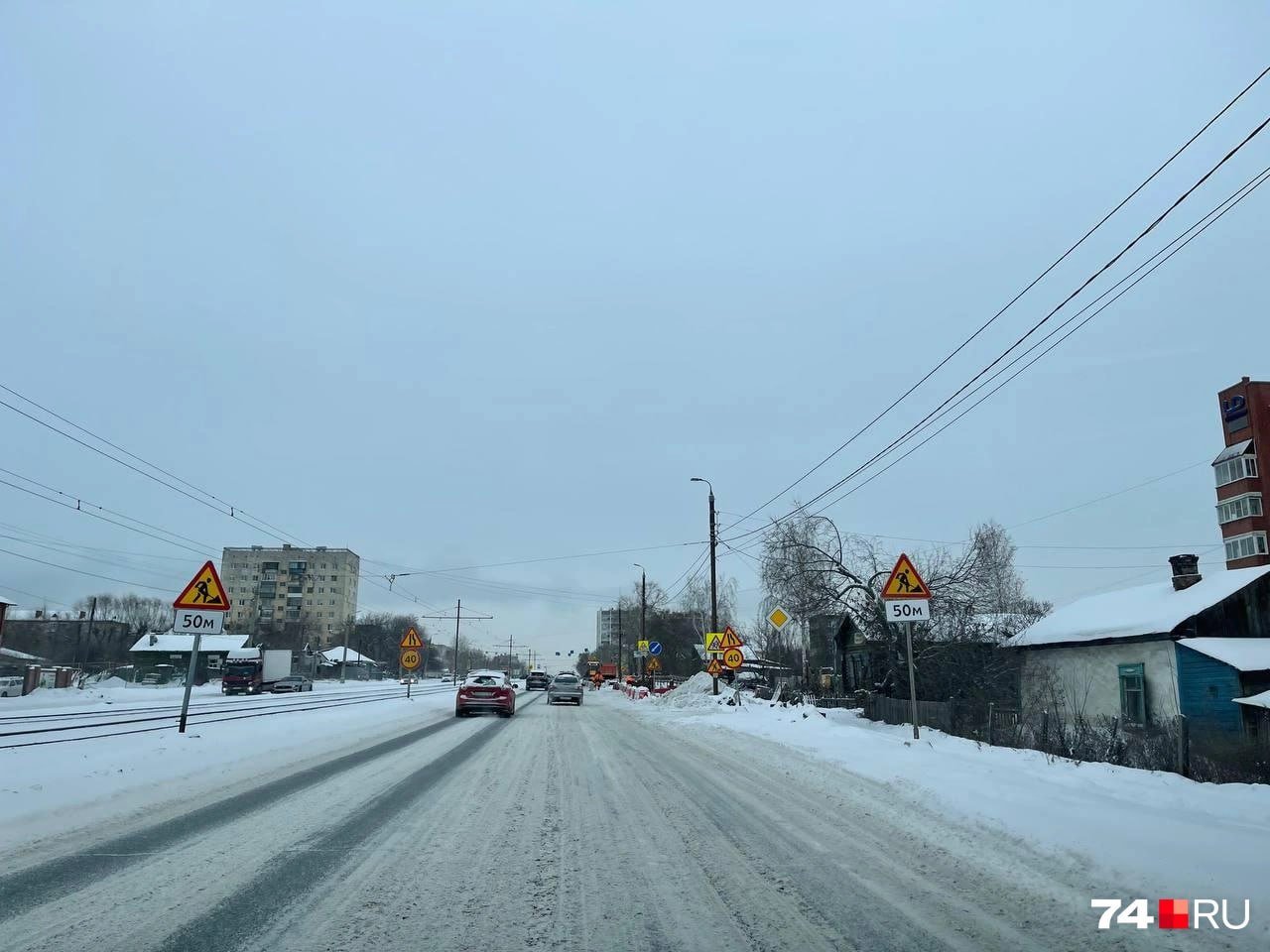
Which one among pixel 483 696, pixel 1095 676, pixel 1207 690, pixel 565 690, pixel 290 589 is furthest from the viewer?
pixel 290 589

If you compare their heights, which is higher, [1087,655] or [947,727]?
[1087,655]

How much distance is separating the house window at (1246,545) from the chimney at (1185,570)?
33.2m

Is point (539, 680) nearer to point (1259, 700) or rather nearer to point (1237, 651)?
point (1237, 651)

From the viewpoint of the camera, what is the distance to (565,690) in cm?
4459

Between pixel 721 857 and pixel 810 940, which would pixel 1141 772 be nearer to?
pixel 721 857

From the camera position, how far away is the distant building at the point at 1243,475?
53.9 metres

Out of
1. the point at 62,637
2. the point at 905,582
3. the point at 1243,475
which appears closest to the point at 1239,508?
the point at 1243,475

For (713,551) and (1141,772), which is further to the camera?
(713,551)

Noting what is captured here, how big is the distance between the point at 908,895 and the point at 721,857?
178 centimetres


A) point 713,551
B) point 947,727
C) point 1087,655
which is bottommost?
point 947,727

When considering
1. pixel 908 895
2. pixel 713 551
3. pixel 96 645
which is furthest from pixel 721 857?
pixel 96 645

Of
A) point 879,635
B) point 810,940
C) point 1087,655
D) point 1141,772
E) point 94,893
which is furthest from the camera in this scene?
point 879,635

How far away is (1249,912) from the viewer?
217 inches

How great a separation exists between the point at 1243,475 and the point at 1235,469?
641 mm
